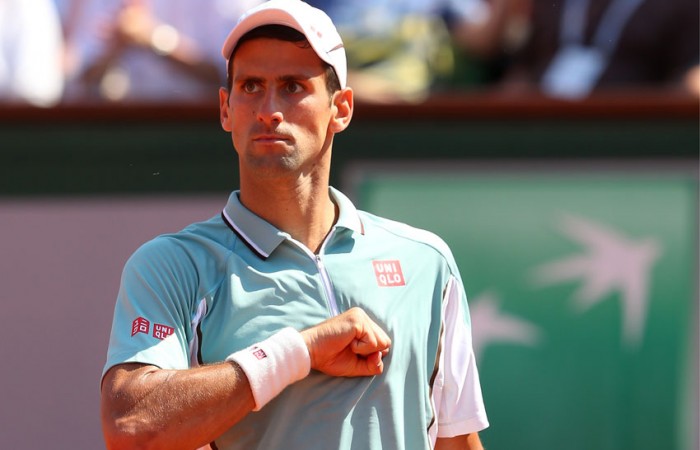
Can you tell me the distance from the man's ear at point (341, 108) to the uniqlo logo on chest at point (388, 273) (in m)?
0.36

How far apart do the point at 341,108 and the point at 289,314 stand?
58 cm

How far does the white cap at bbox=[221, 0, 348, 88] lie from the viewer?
2.79 metres

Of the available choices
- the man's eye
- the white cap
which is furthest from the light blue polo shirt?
the white cap

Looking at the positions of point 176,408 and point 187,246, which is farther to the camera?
point 187,246

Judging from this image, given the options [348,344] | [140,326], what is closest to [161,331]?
[140,326]

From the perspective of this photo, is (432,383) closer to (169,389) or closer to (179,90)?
(169,389)

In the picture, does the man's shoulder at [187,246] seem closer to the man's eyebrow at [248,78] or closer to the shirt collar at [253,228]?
the shirt collar at [253,228]

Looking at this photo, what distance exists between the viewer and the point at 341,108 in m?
3.02

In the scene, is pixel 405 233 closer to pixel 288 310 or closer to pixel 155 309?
pixel 288 310

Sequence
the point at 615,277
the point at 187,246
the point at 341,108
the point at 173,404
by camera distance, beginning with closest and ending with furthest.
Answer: the point at 173,404, the point at 187,246, the point at 341,108, the point at 615,277

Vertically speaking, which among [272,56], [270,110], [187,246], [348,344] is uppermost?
[272,56]

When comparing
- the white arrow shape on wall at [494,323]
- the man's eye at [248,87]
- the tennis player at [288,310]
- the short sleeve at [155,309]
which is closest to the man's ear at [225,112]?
the tennis player at [288,310]

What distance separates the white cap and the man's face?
3 cm

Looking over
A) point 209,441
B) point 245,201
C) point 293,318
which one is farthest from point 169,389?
point 245,201
